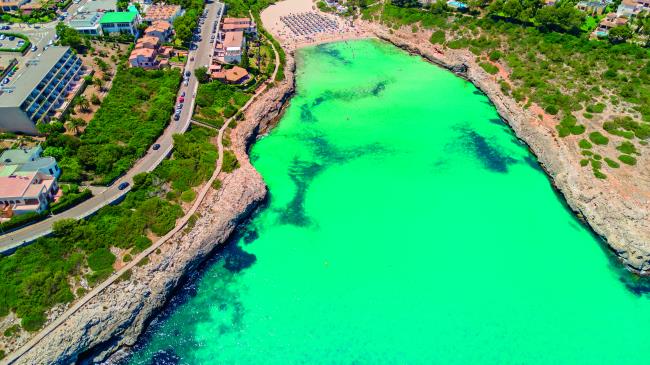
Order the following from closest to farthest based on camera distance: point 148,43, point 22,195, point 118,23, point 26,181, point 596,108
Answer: point 22,195, point 26,181, point 596,108, point 148,43, point 118,23

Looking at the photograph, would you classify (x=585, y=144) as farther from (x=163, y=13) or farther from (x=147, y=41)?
(x=163, y=13)

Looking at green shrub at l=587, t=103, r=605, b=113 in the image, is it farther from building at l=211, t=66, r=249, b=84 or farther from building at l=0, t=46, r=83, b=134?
building at l=0, t=46, r=83, b=134

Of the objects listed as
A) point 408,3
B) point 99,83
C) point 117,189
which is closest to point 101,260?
point 117,189

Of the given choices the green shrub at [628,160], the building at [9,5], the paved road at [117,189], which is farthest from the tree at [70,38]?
the green shrub at [628,160]

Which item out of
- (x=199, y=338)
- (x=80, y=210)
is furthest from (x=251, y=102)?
(x=199, y=338)

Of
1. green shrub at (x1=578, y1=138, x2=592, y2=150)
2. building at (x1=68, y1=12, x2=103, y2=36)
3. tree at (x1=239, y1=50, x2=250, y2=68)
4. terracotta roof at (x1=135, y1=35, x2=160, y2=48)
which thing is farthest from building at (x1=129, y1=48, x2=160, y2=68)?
green shrub at (x1=578, y1=138, x2=592, y2=150)

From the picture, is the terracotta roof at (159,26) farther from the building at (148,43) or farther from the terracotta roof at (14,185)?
the terracotta roof at (14,185)

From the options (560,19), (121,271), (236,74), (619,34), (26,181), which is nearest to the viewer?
(121,271)
